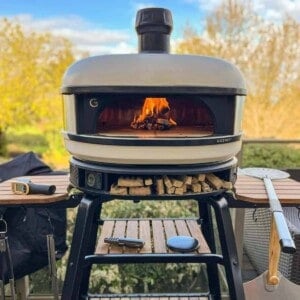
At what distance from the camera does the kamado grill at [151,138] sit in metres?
1.22

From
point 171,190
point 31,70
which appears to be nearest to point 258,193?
point 171,190

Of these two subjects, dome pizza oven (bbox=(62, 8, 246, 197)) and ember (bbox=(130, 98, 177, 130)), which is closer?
dome pizza oven (bbox=(62, 8, 246, 197))

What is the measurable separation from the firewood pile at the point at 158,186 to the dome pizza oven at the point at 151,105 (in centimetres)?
3

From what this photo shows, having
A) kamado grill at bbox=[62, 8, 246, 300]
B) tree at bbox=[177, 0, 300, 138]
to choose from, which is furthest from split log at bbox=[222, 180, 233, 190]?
tree at bbox=[177, 0, 300, 138]

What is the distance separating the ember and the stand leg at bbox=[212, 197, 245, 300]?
365 mm

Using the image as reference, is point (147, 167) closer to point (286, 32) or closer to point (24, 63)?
point (286, 32)

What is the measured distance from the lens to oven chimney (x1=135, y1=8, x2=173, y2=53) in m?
1.38

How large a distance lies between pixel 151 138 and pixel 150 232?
0.65 metres

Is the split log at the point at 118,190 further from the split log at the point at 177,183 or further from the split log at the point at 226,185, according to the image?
the split log at the point at 226,185

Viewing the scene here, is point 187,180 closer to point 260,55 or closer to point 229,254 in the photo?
point 229,254

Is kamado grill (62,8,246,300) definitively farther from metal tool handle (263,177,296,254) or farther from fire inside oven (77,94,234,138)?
metal tool handle (263,177,296,254)

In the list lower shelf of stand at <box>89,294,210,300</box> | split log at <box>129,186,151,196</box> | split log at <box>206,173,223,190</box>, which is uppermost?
split log at <box>206,173,223,190</box>

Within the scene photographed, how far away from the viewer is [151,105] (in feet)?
4.63

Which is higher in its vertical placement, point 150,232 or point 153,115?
point 153,115
